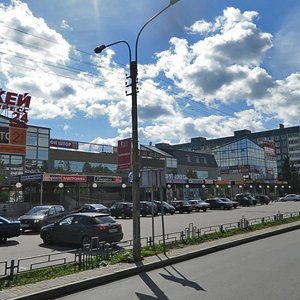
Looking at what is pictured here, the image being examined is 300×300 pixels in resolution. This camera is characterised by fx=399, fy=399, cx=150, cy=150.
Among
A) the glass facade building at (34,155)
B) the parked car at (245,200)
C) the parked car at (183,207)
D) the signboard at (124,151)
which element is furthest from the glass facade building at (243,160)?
the parked car at (183,207)

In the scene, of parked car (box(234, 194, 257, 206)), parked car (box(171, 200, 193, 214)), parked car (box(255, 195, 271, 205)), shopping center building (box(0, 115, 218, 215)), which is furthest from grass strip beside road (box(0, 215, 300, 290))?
parked car (box(255, 195, 271, 205))

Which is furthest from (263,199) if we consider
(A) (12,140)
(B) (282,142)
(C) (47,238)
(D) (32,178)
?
(B) (282,142)

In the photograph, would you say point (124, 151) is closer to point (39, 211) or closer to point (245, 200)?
point (245, 200)

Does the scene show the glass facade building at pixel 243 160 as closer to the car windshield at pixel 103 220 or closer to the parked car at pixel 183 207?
the parked car at pixel 183 207

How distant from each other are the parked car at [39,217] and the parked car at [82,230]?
5.79m

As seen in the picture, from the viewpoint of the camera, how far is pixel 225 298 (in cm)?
720

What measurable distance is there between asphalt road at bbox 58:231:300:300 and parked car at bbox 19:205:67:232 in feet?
41.7

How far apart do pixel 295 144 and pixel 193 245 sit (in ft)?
487

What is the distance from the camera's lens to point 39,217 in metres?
22.7

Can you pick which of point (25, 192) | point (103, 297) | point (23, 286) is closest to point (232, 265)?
point (103, 297)

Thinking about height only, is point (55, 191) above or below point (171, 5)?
below

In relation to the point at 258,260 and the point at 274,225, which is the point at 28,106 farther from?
the point at 258,260

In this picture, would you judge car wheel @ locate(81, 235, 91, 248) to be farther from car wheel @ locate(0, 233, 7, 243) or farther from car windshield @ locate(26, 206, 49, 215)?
car windshield @ locate(26, 206, 49, 215)

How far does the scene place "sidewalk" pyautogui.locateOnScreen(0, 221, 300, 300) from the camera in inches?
307
